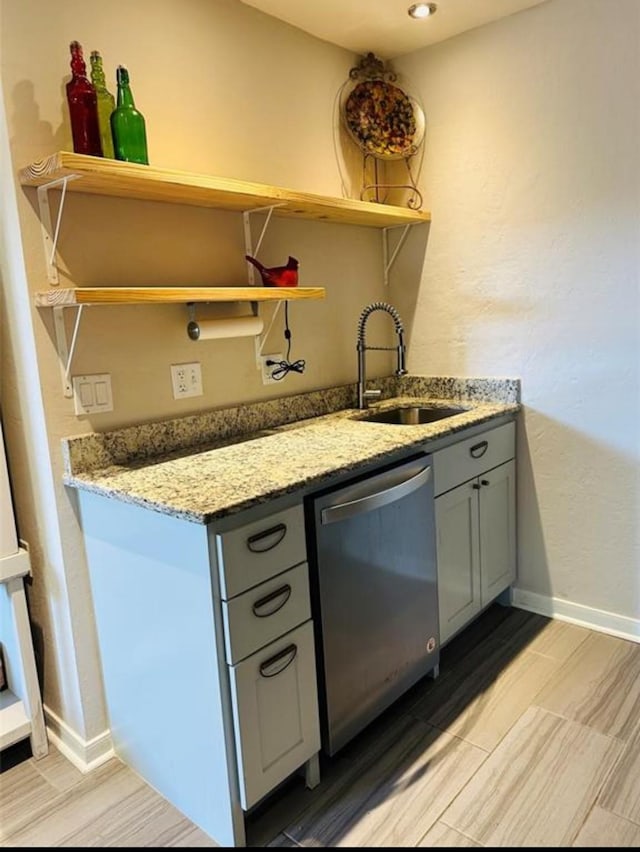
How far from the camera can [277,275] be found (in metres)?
2.04

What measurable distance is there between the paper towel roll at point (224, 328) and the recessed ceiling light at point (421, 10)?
121 centimetres

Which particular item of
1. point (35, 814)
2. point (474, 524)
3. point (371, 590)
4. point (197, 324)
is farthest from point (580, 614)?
point (35, 814)

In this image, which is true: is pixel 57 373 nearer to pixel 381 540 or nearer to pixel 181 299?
pixel 181 299

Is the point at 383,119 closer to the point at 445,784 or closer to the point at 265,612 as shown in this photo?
the point at 265,612

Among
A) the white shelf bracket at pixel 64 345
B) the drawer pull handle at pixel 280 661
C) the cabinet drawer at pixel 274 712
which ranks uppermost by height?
the white shelf bracket at pixel 64 345

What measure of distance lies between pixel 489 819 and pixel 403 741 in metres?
0.34

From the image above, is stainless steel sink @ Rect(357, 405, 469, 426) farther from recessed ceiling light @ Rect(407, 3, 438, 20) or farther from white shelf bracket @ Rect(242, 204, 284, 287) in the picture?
recessed ceiling light @ Rect(407, 3, 438, 20)

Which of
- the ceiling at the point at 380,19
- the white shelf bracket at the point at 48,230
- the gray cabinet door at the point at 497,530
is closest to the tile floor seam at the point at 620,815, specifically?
the gray cabinet door at the point at 497,530

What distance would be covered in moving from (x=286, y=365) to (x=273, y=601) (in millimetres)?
1004

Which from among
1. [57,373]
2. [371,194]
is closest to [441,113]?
[371,194]

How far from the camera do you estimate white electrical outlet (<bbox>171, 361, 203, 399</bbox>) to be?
1923 millimetres

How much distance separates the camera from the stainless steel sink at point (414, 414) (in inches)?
96.7

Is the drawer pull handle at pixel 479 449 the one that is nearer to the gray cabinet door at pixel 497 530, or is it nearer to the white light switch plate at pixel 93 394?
the gray cabinet door at pixel 497 530

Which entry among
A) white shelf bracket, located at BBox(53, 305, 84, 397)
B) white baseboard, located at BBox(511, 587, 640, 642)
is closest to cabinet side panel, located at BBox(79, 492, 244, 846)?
white shelf bracket, located at BBox(53, 305, 84, 397)
